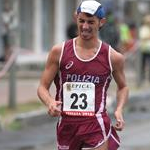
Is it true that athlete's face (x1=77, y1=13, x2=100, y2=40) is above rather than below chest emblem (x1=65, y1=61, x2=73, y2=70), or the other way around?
above

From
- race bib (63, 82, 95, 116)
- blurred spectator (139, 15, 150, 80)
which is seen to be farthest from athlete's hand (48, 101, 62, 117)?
blurred spectator (139, 15, 150, 80)

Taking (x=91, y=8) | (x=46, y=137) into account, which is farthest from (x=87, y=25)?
(x=46, y=137)

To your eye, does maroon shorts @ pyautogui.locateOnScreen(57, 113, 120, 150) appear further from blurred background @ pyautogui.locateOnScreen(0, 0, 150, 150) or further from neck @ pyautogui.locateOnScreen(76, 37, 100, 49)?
blurred background @ pyautogui.locateOnScreen(0, 0, 150, 150)

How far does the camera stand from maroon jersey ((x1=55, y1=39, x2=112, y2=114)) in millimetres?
6418

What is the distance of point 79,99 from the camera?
21.3 ft

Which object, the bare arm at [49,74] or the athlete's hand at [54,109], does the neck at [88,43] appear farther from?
the athlete's hand at [54,109]

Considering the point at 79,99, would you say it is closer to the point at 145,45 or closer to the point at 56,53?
the point at 56,53

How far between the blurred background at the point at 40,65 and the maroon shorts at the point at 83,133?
4.72 metres

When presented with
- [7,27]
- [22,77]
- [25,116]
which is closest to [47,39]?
[22,77]

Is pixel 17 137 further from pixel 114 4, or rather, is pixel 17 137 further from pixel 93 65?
pixel 114 4

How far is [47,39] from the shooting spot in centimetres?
2567

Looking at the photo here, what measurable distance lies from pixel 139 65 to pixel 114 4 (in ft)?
30.7

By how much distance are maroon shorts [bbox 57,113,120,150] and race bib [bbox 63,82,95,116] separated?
0.19ft

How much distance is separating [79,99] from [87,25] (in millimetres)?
642
